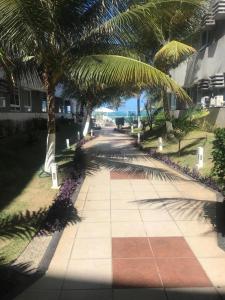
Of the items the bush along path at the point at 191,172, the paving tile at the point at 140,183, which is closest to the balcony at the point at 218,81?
the bush along path at the point at 191,172

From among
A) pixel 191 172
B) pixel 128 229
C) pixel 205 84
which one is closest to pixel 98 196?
pixel 128 229

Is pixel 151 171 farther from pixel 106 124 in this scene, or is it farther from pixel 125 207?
pixel 106 124

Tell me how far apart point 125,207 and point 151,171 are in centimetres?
531

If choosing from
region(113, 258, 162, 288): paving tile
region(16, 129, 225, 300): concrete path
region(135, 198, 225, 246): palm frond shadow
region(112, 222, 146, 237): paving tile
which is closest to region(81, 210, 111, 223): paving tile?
region(16, 129, 225, 300): concrete path

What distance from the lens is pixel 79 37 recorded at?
12.1 m

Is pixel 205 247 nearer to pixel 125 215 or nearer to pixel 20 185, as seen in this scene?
pixel 125 215

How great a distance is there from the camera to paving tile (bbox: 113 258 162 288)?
17.6 feet

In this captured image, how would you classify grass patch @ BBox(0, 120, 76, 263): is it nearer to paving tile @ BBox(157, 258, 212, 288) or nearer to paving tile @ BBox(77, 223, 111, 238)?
paving tile @ BBox(77, 223, 111, 238)

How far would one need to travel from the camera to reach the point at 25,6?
9.78m

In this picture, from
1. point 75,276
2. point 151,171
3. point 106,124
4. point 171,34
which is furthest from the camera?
→ point 106,124

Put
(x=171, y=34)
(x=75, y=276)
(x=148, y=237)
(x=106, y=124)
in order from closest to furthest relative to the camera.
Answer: (x=75, y=276)
(x=148, y=237)
(x=171, y=34)
(x=106, y=124)

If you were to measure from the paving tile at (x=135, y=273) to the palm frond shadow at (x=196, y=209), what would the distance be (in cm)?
148

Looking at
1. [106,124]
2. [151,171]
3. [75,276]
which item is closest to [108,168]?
[151,171]

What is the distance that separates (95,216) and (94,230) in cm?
97
